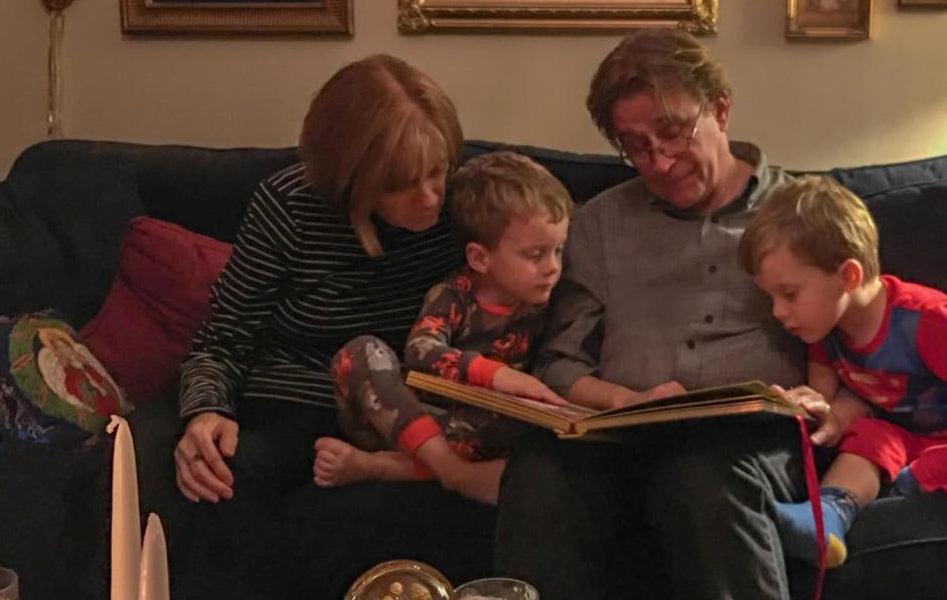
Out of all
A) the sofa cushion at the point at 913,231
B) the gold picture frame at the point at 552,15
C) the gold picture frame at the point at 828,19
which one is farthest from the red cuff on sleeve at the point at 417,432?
the gold picture frame at the point at 828,19

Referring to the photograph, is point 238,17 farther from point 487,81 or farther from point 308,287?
point 308,287

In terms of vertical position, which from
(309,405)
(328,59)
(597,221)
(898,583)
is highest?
(328,59)

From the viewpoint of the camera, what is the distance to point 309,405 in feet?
6.36

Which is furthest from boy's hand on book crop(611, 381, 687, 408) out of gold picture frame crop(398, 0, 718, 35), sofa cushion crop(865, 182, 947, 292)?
gold picture frame crop(398, 0, 718, 35)

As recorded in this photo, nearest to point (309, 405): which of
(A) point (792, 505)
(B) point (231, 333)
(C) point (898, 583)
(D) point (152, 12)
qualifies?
(B) point (231, 333)

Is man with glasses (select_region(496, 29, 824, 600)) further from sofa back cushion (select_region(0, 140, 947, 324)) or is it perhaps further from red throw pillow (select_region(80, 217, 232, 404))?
red throw pillow (select_region(80, 217, 232, 404))

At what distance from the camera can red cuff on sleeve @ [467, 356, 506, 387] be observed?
5.66ft

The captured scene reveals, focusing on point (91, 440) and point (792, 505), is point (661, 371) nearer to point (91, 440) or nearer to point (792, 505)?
point (792, 505)

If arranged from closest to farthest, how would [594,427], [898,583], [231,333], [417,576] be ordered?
[417,576], [594,427], [898,583], [231,333]

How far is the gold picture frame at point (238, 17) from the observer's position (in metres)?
2.54

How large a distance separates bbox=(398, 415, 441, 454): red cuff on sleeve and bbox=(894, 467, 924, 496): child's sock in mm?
675

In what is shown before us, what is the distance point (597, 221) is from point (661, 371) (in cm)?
29

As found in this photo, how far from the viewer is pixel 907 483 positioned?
168 cm

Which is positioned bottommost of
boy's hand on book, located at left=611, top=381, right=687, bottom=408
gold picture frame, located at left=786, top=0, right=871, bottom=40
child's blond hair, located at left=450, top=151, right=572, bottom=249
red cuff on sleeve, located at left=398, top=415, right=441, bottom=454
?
red cuff on sleeve, located at left=398, top=415, right=441, bottom=454
